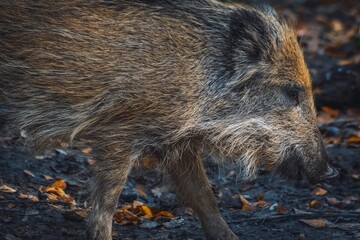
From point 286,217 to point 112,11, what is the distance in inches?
74.9

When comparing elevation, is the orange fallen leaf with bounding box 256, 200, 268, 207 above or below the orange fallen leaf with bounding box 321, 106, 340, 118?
below

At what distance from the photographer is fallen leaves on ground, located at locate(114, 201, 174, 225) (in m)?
5.31

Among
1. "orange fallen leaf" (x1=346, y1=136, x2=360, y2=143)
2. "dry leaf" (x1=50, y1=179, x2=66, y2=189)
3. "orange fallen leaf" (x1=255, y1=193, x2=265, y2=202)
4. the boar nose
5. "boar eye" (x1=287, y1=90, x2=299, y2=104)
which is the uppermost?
"boar eye" (x1=287, y1=90, x2=299, y2=104)

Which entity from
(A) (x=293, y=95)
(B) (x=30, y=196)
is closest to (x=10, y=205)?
(B) (x=30, y=196)

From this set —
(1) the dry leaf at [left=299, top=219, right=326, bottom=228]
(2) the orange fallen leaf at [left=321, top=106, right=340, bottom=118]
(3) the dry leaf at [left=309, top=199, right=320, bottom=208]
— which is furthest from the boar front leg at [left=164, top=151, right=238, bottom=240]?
(2) the orange fallen leaf at [left=321, top=106, right=340, bottom=118]

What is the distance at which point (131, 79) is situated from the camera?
4.52 meters

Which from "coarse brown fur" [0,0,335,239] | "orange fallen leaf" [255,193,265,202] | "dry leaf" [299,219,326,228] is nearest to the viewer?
"coarse brown fur" [0,0,335,239]

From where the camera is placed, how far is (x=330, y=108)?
775 centimetres

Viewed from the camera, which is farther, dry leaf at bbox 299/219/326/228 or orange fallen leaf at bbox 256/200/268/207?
orange fallen leaf at bbox 256/200/268/207

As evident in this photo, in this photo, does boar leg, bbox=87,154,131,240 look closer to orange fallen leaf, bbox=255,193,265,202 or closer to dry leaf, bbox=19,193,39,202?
dry leaf, bbox=19,193,39,202

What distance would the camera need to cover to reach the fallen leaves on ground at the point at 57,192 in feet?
18.1

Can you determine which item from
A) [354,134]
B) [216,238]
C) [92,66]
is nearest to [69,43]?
[92,66]

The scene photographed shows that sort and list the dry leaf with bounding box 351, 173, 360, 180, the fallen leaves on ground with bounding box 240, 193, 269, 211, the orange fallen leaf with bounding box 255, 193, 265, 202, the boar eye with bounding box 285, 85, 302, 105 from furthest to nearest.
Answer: the dry leaf with bounding box 351, 173, 360, 180, the orange fallen leaf with bounding box 255, 193, 265, 202, the fallen leaves on ground with bounding box 240, 193, 269, 211, the boar eye with bounding box 285, 85, 302, 105

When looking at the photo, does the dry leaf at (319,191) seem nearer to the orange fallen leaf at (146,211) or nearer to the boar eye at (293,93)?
the boar eye at (293,93)
